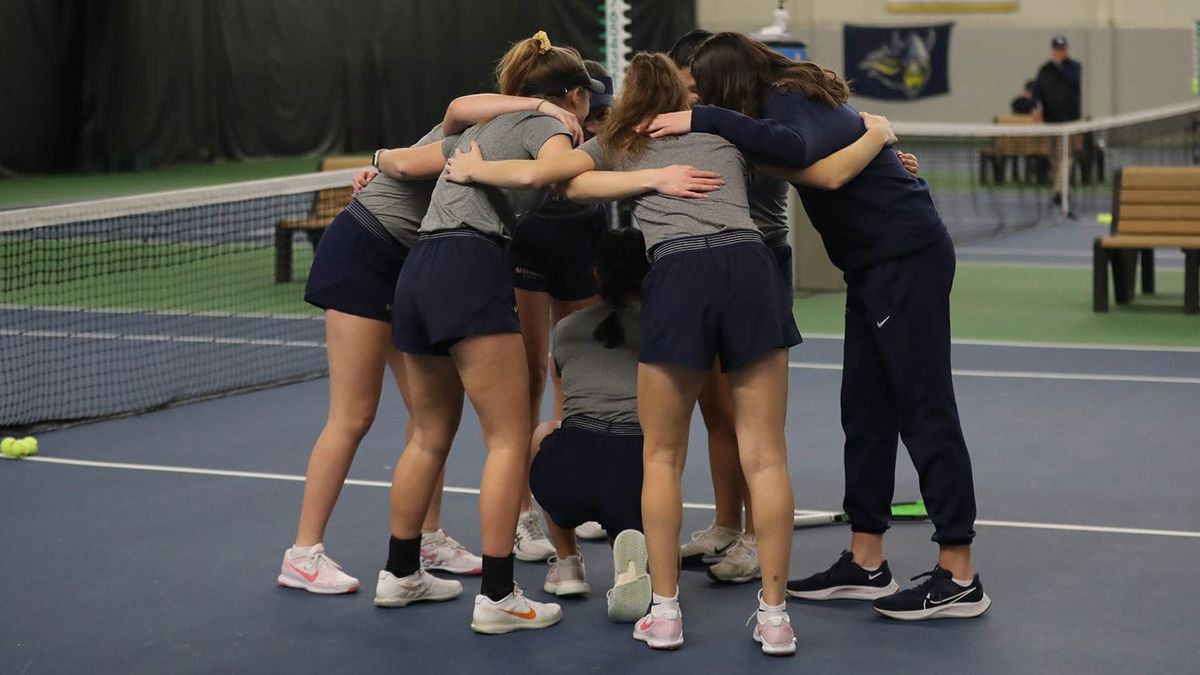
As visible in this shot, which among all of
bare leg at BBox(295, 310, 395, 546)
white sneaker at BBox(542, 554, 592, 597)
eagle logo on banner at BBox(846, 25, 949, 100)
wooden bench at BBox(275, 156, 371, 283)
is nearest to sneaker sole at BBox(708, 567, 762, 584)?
white sneaker at BBox(542, 554, 592, 597)

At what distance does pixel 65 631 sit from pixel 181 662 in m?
0.46

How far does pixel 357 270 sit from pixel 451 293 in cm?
54

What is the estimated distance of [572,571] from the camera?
466 centimetres

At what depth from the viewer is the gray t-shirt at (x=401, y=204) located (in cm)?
470

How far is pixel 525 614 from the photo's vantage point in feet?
14.3

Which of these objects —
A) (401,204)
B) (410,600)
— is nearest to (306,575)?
(410,600)

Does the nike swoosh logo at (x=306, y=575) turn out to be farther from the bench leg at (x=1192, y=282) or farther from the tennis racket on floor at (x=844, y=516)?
the bench leg at (x=1192, y=282)

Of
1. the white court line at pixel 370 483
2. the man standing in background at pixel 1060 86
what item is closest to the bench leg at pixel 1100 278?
the white court line at pixel 370 483

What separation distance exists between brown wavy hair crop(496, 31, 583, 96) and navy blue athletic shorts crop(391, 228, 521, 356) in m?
0.43

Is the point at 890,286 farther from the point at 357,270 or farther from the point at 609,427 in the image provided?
the point at 357,270

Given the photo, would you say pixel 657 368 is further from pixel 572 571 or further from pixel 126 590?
pixel 126 590

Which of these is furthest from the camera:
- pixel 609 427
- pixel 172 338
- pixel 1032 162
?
pixel 1032 162

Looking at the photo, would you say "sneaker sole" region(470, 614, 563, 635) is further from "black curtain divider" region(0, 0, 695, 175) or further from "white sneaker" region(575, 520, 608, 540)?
"black curtain divider" region(0, 0, 695, 175)

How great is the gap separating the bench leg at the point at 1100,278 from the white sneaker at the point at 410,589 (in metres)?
6.61
